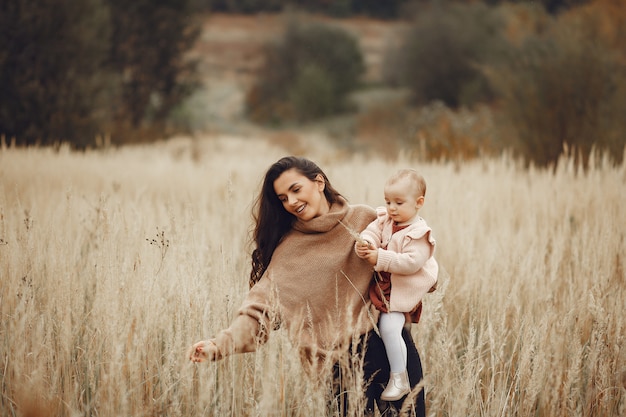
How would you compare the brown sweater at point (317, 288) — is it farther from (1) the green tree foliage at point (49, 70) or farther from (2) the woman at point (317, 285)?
(1) the green tree foliage at point (49, 70)

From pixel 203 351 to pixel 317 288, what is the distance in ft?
1.70

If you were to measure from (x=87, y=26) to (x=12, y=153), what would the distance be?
5985mm

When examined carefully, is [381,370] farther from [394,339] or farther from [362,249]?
[362,249]

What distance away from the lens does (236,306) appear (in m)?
2.83

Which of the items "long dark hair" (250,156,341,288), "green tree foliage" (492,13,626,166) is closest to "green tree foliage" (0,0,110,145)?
"green tree foliage" (492,13,626,166)

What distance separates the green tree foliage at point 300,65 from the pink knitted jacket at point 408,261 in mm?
33012

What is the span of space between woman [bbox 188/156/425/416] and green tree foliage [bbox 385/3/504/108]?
82.1ft

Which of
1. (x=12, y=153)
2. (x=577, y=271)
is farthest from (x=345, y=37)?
(x=577, y=271)

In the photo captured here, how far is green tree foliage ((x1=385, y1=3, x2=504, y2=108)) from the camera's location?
2683cm

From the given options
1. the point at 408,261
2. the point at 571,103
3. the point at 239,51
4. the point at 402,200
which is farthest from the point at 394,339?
the point at 239,51

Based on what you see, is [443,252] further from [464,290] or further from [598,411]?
[598,411]

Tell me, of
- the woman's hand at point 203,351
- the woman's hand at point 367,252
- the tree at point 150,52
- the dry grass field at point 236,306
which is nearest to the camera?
the woman's hand at point 203,351

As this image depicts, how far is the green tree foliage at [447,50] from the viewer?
1056 inches

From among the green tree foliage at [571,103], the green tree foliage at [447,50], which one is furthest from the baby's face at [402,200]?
the green tree foliage at [447,50]
